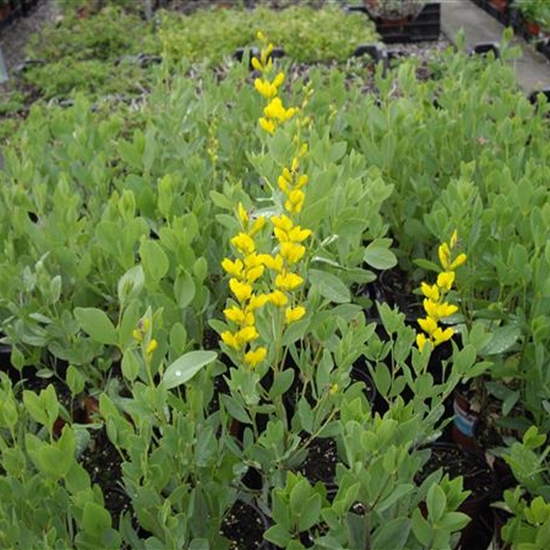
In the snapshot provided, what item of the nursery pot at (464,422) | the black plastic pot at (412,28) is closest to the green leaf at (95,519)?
the nursery pot at (464,422)

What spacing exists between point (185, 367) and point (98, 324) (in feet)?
0.61

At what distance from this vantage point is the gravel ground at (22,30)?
294 inches

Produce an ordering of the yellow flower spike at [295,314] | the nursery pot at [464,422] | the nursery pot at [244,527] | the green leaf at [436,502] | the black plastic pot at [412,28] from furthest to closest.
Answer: the black plastic pot at [412,28], the nursery pot at [464,422], the nursery pot at [244,527], the yellow flower spike at [295,314], the green leaf at [436,502]

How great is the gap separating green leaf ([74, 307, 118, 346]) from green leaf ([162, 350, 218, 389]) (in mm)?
158

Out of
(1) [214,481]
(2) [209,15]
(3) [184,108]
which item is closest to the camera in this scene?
(1) [214,481]

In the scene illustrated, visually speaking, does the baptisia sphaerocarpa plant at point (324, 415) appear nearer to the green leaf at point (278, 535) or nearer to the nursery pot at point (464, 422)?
the green leaf at point (278, 535)

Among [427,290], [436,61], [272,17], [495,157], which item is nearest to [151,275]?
[427,290]

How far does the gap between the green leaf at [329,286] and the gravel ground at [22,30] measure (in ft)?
20.5

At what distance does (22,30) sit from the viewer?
8477mm

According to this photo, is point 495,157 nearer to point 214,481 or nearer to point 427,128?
point 427,128

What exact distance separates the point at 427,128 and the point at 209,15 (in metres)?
5.08

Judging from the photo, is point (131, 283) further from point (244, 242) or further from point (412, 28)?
point (412, 28)

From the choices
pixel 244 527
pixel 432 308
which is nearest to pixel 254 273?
pixel 432 308

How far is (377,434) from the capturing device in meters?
1.13
